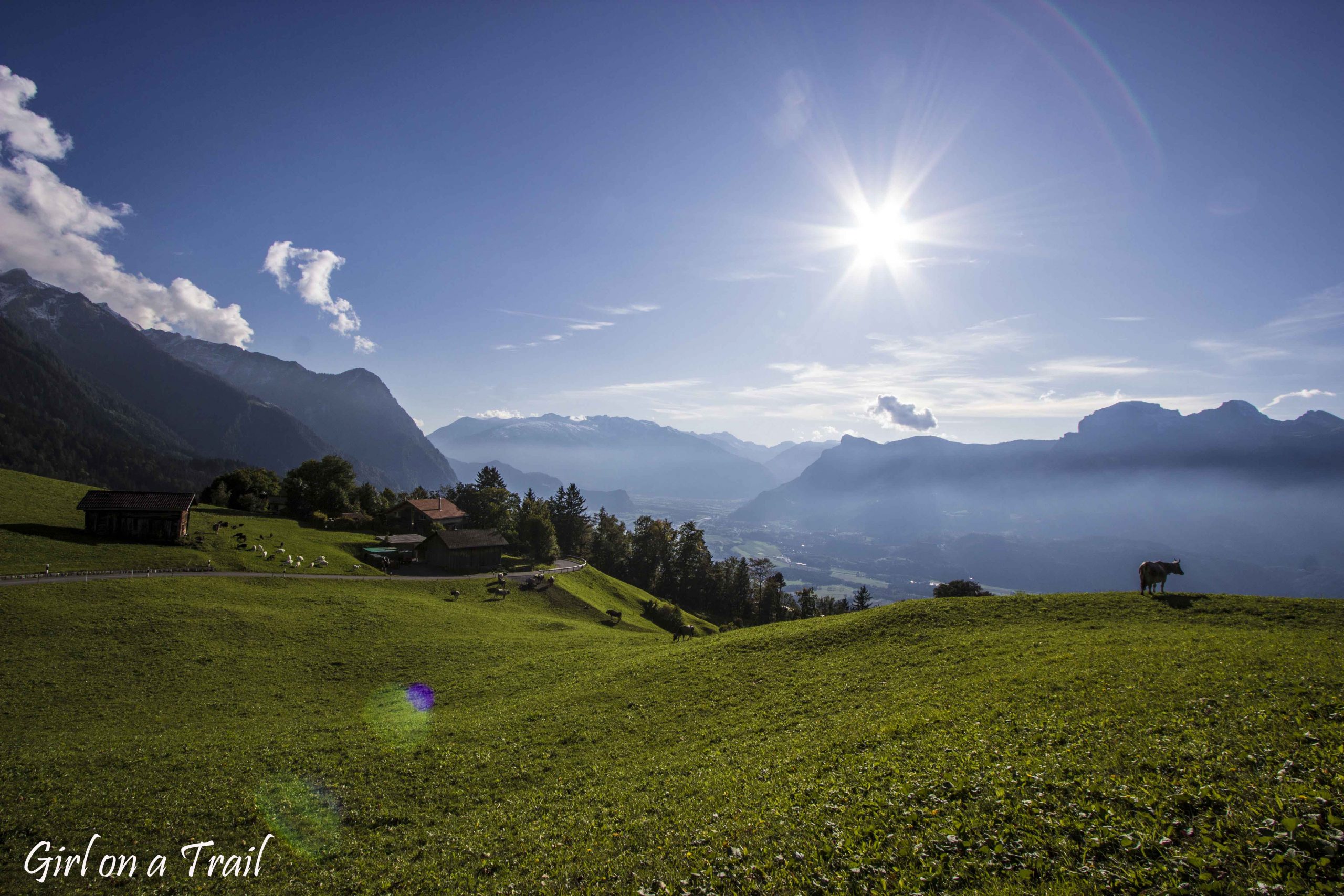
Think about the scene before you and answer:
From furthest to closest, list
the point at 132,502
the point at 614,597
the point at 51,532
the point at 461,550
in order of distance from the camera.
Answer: the point at 614,597 → the point at 461,550 → the point at 132,502 → the point at 51,532

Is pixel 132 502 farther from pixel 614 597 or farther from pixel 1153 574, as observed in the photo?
pixel 1153 574

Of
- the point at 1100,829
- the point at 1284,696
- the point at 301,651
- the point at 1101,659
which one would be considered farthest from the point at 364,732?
the point at 1284,696

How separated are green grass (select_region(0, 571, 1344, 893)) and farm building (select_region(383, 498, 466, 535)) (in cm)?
6538

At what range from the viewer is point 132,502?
2473 inches

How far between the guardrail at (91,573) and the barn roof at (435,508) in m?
48.9

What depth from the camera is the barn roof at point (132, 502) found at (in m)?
61.7

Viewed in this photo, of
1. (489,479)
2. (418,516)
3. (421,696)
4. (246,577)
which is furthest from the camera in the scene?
(489,479)

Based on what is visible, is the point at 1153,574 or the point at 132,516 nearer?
the point at 1153,574

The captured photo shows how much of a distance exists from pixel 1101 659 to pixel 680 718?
745 inches

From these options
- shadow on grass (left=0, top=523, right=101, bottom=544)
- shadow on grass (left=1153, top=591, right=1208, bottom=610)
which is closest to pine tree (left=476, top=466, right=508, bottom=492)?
shadow on grass (left=0, top=523, right=101, bottom=544)

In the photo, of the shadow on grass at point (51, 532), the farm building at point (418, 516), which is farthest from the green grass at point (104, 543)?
the farm building at point (418, 516)

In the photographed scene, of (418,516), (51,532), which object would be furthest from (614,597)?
(51,532)

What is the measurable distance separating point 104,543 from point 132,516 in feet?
16.5

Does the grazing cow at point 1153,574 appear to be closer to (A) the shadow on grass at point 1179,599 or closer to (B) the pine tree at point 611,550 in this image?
(A) the shadow on grass at point 1179,599
